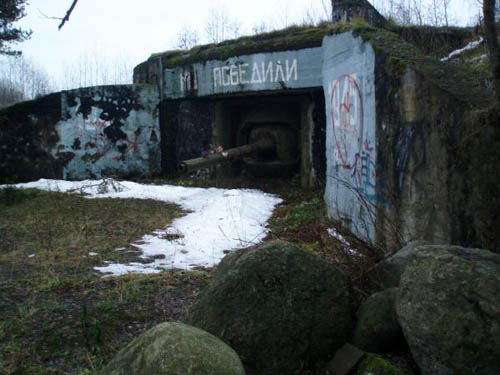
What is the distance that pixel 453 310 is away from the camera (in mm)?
2021

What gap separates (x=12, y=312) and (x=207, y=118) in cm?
785

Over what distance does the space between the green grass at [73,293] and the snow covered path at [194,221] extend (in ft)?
1.03

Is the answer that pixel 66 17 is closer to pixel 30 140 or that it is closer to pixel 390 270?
pixel 390 270

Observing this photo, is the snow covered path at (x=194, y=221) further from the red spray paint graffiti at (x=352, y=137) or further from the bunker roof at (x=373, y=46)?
the bunker roof at (x=373, y=46)

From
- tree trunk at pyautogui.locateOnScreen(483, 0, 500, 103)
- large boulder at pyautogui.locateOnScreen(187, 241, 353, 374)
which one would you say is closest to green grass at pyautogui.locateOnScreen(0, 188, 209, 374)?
large boulder at pyautogui.locateOnScreen(187, 241, 353, 374)

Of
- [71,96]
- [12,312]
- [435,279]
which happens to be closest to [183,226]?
[12,312]

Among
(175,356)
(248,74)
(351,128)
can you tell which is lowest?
(175,356)

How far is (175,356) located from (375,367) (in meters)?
1.01

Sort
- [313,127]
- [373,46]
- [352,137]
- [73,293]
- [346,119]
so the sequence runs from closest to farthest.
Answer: [73,293] < [373,46] < [352,137] < [346,119] < [313,127]

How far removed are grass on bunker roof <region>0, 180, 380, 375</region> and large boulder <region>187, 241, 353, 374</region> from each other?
1.58ft

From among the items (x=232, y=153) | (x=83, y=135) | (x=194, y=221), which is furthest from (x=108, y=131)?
(x=194, y=221)

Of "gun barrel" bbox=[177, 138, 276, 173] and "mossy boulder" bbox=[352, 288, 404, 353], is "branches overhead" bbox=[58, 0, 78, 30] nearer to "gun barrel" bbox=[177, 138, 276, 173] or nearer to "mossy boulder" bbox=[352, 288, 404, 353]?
"mossy boulder" bbox=[352, 288, 404, 353]

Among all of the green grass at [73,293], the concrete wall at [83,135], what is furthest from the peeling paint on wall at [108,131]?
the green grass at [73,293]

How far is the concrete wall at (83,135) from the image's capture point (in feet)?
35.9
